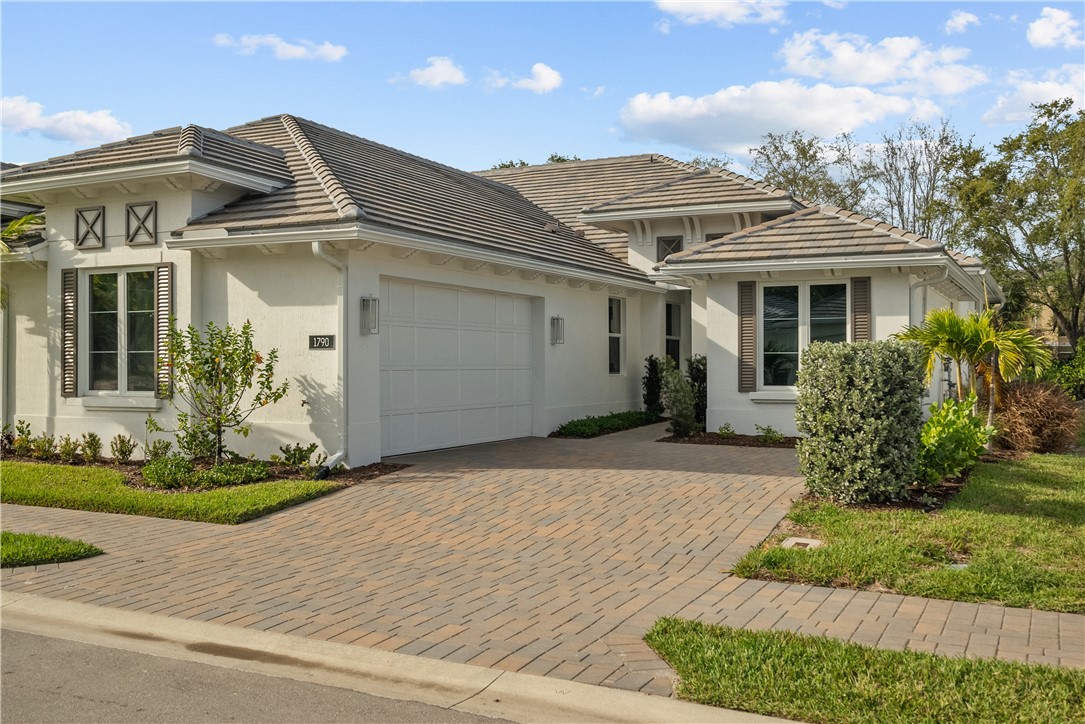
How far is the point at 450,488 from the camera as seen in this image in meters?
11.4

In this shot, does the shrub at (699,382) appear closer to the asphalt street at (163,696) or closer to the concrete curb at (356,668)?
the concrete curb at (356,668)

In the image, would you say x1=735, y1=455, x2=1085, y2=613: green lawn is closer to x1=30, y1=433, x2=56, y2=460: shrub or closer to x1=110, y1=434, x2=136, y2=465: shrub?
x1=110, y1=434, x2=136, y2=465: shrub

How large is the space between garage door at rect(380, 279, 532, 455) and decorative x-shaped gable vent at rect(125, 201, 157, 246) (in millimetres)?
3567

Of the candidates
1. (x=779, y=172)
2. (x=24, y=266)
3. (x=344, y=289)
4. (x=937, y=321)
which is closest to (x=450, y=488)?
(x=344, y=289)

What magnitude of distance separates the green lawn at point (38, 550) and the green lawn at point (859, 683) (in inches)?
218

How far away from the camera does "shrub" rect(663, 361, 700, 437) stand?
54.4ft

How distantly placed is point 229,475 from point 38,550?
3.53m

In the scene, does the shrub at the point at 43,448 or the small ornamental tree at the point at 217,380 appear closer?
the small ornamental tree at the point at 217,380

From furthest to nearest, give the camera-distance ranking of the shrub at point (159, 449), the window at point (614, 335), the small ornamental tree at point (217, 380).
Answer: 1. the window at point (614, 335)
2. the shrub at point (159, 449)
3. the small ornamental tree at point (217, 380)

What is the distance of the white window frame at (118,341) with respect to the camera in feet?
45.9

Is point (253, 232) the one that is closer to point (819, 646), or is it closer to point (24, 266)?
point (24, 266)

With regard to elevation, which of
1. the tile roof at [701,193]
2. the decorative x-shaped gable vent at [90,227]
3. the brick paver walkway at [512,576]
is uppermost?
the tile roof at [701,193]

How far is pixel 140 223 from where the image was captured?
543 inches

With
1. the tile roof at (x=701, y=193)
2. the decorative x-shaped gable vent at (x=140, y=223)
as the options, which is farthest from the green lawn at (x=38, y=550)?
the tile roof at (x=701, y=193)
